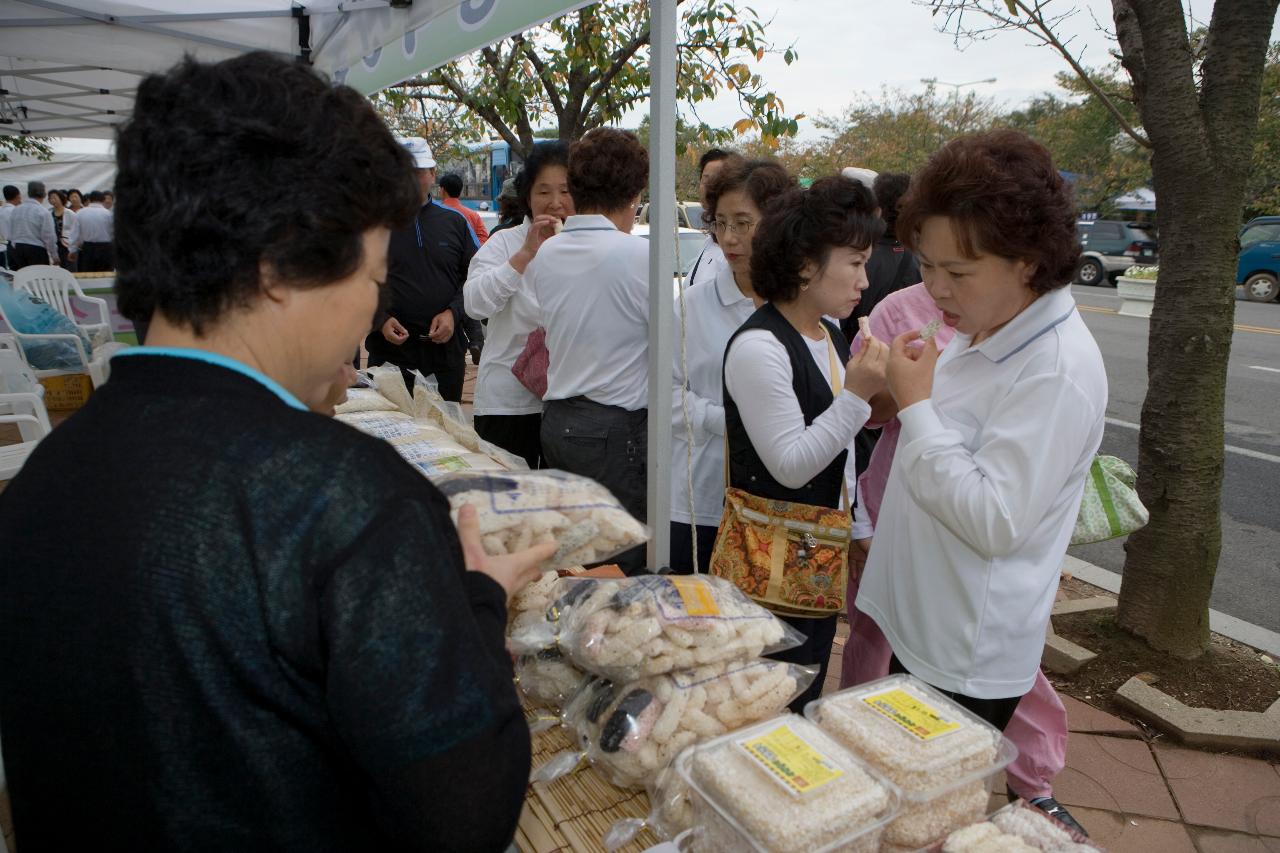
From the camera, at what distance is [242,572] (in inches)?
27.0

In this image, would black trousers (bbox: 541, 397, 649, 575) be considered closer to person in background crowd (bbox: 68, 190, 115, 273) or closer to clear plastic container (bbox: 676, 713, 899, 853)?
clear plastic container (bbox: 676, 713, 899, 853)

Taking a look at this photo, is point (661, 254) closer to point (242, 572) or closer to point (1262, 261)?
point (242, 572)

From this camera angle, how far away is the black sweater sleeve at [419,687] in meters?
0.69

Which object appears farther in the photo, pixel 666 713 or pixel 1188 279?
pixel 1188 279

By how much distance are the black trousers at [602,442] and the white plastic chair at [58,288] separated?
5844mm

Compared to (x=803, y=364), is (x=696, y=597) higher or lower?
lower

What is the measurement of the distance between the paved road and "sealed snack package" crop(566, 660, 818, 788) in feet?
12.2

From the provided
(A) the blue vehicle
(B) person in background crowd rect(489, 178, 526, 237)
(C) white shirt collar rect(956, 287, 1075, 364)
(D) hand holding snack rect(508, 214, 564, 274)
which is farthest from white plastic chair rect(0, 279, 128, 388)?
(A) the blue vehicle

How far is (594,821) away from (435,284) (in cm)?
329

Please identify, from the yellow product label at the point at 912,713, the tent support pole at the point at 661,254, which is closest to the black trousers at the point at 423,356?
the tent support pole at the point at 661,254

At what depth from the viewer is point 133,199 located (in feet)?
2.58

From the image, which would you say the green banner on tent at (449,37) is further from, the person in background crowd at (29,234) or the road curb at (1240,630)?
the person in background crowd at (29,234)

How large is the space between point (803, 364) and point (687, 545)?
32.4 inches

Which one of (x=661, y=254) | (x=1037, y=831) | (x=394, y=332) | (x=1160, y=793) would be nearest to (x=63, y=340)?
(x=394, y=332)
